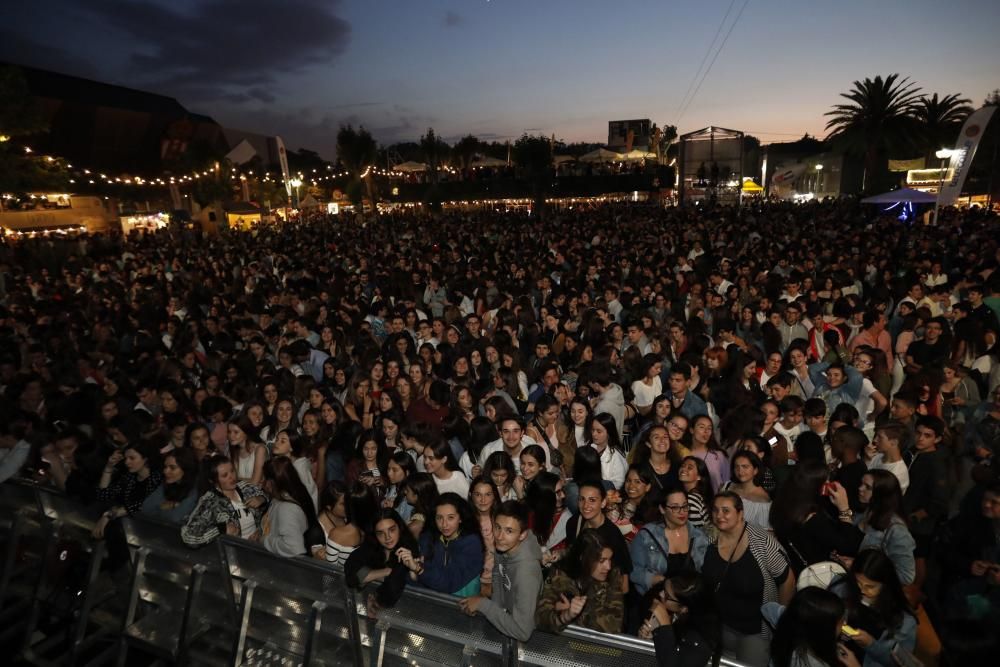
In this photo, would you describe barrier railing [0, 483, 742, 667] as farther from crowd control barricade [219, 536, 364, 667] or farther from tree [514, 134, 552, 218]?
tree [514, 134, 552, 218]

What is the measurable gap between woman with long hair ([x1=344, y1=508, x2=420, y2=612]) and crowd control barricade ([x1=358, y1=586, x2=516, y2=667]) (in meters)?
0.09

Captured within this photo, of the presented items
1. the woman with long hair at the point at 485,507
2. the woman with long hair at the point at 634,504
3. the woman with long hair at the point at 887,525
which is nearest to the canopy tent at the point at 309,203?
the woman with long hair at the point at 485,507

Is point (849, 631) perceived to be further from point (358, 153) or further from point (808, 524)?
point (358, 153)

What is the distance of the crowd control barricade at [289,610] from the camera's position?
130 inches

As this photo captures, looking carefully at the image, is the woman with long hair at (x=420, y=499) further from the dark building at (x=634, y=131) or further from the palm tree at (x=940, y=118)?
the dark building at (x=634, y=131)

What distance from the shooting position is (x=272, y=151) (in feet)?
172

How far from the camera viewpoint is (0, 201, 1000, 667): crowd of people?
2916 millimetres

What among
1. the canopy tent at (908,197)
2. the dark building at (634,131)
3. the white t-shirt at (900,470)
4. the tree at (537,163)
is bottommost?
the white t-shirt at (900,470)

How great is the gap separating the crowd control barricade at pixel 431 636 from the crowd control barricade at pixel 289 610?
21 centimetres

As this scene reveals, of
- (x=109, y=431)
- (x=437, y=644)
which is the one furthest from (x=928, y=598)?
(x=109, y=431)

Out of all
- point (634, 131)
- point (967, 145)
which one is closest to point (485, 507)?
point (967, 145)

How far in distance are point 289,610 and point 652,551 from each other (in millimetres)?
2373

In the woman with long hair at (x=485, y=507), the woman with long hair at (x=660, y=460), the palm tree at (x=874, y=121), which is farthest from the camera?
the palm tree at (x=874, y=121)

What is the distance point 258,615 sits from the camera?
12.1 ft
